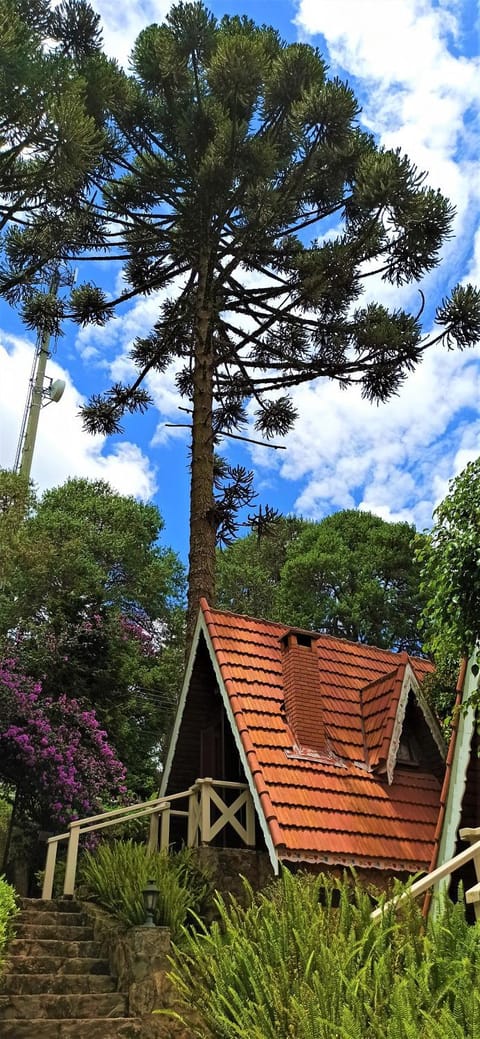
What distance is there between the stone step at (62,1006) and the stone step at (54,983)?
0.52ft

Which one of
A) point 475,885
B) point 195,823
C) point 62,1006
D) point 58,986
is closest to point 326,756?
point 195,823

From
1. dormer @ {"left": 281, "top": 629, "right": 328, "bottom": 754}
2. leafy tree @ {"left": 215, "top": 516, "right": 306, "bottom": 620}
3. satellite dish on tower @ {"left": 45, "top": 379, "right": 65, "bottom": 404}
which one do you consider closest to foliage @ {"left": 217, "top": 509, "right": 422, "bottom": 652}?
leafy tree @ {"left": 215, "top": 516, "right": 306, "bottom": 620}

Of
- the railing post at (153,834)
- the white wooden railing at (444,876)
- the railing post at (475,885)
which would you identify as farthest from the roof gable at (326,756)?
the white wooden railing at (444,876)

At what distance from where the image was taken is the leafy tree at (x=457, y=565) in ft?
21.4

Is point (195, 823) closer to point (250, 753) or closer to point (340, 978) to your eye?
point (250, 753)

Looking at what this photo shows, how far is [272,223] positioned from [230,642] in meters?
8.74

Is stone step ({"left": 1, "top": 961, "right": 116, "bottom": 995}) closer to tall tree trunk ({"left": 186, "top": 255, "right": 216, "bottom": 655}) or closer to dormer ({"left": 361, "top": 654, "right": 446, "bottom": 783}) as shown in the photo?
dormer ({"left": 361, "top": 654, "right": 446, "bottom": 783})

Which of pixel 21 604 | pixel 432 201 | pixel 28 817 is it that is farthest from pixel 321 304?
pixel 28 817

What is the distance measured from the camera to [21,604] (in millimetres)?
20578

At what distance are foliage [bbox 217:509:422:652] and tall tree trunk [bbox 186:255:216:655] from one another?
12.2m

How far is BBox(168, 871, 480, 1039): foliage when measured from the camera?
12.2 ft

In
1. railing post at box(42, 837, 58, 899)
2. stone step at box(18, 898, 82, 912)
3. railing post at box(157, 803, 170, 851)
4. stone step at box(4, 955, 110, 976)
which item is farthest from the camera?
railing post at box(157, 803, 170, 851)

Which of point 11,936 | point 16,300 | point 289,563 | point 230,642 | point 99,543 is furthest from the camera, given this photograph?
point 289,563

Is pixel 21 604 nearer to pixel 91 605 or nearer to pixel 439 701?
pixel 91 605
